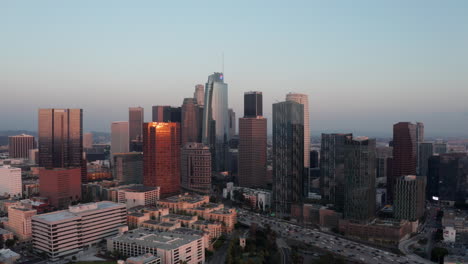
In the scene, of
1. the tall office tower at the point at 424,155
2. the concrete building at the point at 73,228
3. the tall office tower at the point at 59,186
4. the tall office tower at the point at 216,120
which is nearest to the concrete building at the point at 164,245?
the concrete building at the point at 73,228

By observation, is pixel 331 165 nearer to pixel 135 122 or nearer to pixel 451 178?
pixel 451 178

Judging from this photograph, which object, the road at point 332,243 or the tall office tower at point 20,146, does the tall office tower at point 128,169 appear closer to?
the road at point 332,243

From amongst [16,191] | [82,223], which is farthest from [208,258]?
[16,191]

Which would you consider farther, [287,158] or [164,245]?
[287,158]

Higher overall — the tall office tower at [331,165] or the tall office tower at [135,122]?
the tall office tower at [135,122]

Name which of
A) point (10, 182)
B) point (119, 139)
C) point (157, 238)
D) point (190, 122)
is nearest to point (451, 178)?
point (157, 238)

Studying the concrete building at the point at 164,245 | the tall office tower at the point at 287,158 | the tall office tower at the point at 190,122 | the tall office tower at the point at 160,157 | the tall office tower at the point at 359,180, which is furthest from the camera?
the tall office tower at the point at 190,122
